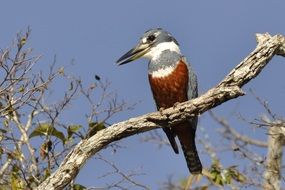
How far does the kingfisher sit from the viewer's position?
615 centimetres

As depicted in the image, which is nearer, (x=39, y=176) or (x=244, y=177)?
(x=39, y=176)

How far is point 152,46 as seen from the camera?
6535 millimetres

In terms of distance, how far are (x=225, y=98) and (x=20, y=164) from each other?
172 cm

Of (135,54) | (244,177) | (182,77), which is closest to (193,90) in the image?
(182,77)

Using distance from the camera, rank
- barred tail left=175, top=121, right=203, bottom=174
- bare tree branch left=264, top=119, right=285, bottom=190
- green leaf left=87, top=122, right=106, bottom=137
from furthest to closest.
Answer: barred tail left=175, top=121, right=203, bottom=174 < bare tree branch left=264, top=119, right=285, bottom=190 < green leaf left=87, top=122, right=106, bottom=137

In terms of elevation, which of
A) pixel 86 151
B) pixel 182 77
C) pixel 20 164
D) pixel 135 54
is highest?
pixel 135 54

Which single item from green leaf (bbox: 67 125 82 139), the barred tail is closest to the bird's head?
the barred tail

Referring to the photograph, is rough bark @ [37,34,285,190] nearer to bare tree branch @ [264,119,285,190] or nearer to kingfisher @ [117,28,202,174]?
bare tree branch @ [264,119,285,190]

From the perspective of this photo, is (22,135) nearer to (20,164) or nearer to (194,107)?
(20,164)

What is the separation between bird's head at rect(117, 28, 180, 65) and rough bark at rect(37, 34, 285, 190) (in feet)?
4.52

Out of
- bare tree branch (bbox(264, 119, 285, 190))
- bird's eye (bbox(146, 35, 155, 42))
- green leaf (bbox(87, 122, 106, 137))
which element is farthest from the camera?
bird's eye (bbox(146, 35, 155, 42))

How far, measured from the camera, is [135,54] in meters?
6.45

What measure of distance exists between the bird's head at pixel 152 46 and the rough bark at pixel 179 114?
4.52 ft

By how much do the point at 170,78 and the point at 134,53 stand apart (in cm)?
46
